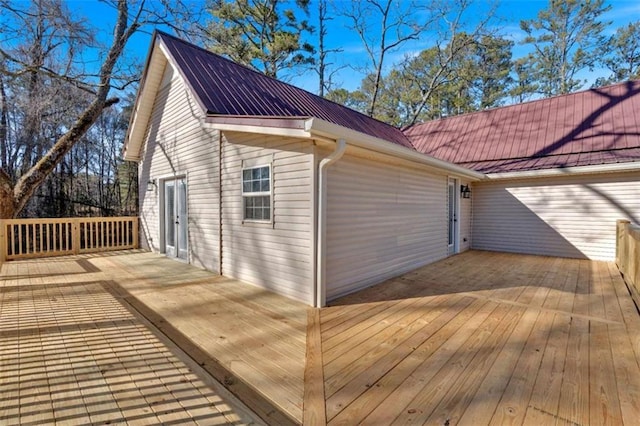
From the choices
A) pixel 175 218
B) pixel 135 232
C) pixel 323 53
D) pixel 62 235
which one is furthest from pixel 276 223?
pixel 323 53

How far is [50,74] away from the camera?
26.1ft

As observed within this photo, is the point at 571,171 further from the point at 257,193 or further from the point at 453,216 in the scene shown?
the point at 257,193

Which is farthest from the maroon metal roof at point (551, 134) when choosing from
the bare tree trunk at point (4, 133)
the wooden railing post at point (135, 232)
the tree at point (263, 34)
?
the bare tree trunk at point (4, 133)

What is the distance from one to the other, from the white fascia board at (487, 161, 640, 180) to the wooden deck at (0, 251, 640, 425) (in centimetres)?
274

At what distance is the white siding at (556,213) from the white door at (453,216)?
1268 mm

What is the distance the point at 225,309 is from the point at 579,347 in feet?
12.0

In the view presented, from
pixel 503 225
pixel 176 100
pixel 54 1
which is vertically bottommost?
pixel 503 225

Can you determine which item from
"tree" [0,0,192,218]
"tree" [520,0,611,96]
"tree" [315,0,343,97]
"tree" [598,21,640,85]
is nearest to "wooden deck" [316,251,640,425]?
"tree" [0,0,192,218]

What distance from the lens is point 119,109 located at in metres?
15.9

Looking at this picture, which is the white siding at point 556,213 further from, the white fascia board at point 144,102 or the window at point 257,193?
the white fascia board at point 144,102

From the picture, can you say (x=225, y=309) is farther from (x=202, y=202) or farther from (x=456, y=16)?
(x=456, y=16)

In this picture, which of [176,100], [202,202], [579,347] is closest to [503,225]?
[579,347]

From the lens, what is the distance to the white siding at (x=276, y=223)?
13.0ft

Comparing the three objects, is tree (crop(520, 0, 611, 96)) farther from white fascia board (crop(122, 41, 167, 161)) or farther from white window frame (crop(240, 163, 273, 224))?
white fascia board (crop(122, 41, 167, 161))
